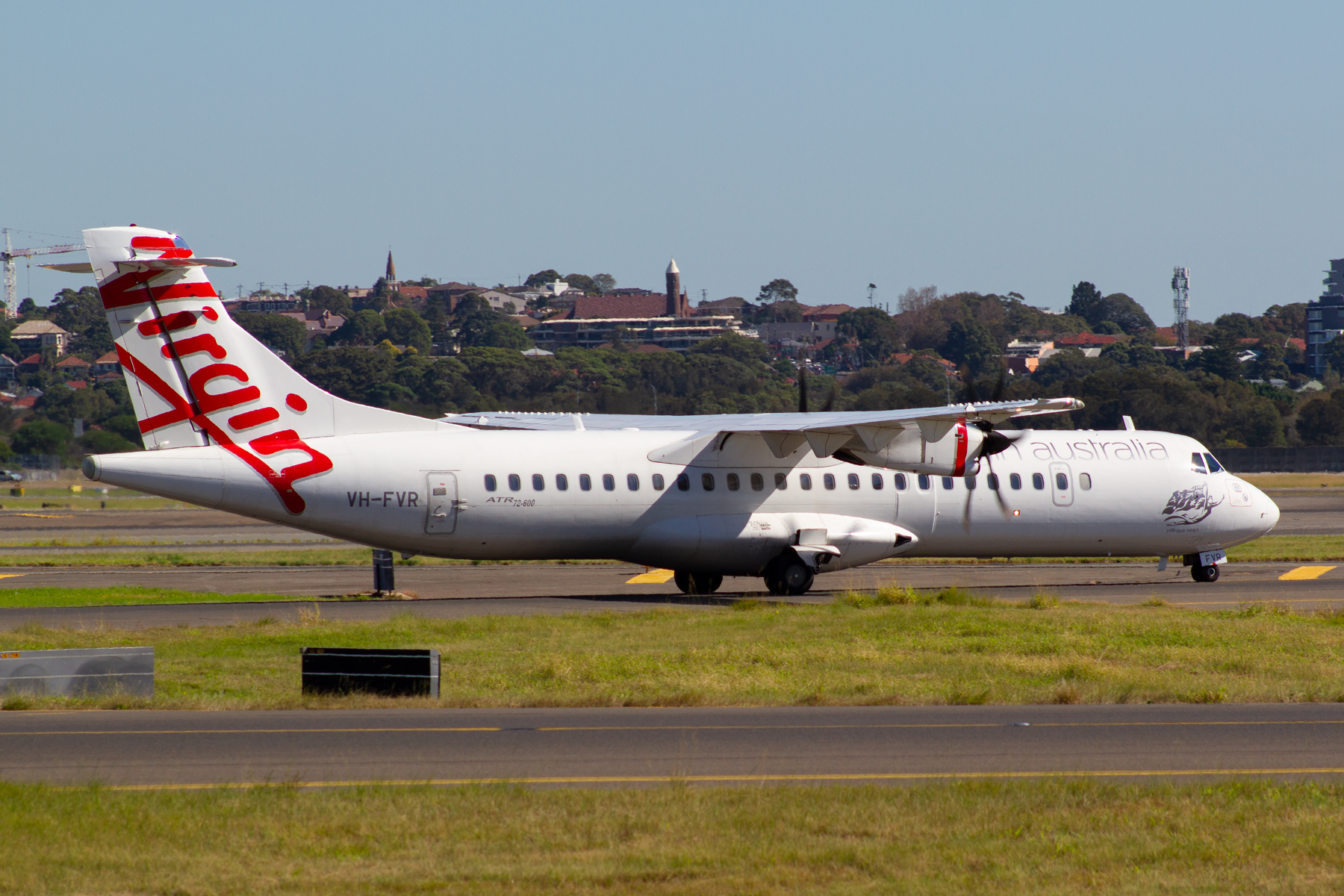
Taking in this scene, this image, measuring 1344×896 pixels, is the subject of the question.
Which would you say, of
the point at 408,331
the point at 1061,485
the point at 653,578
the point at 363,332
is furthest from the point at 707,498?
the point at 408,331

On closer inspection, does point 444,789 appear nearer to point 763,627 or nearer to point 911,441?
point 763,627

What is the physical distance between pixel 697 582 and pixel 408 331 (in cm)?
16233

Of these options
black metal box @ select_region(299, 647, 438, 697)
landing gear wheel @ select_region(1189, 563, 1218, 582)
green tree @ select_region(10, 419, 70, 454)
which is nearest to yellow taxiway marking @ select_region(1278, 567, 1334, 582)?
landing gear wheel @ select_region(1189, 563, 1218, 582)

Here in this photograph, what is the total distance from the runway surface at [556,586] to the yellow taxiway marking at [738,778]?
12.9 m

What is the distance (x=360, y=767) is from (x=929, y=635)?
38.8 feet

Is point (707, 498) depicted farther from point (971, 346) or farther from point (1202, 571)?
point (971, 346)

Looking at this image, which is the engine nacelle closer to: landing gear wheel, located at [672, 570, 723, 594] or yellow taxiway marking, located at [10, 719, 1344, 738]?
landing gear wheel, located at [672, 570, 723, 594]

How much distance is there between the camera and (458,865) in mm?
9258

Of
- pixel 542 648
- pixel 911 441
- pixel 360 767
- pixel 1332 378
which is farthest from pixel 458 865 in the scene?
pixel 1332 378

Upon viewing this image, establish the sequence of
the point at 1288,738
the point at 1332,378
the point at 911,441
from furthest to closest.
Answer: the point at 1332,378
the point at 911,441
the point at 1288,738

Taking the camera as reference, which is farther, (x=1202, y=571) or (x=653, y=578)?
(x=653, y=578)

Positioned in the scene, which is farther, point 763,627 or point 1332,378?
point 1332,378

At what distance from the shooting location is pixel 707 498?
28.7 meters

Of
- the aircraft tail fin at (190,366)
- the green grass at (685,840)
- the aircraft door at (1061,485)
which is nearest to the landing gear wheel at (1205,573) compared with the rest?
the aircraft door at (1061,485)
